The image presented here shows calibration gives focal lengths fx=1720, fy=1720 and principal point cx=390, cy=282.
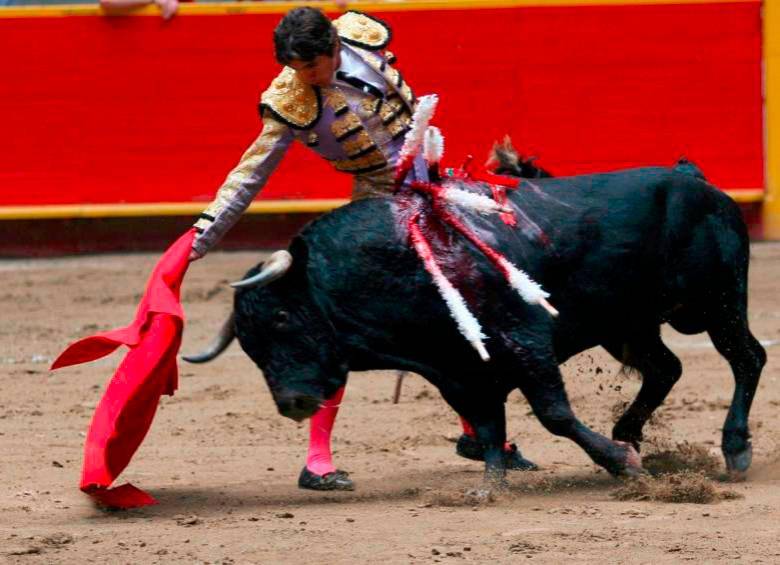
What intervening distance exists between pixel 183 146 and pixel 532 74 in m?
1.75

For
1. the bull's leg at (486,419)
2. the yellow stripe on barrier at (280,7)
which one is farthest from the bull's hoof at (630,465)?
the yellow stripe on barrier at (280,7)

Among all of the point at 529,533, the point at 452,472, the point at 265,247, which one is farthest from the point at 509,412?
the point at 265,247

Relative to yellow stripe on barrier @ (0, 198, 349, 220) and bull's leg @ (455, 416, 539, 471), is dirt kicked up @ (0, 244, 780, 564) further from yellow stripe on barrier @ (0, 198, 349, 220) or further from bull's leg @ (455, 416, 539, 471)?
yellow stripe on barrier @ (0, 198, 349, 220)

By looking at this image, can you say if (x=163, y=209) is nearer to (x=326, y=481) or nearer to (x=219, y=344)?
(x=326, y=481)

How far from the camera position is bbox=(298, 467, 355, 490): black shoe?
469cm

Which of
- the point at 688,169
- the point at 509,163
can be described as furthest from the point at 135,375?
the point at 688,169

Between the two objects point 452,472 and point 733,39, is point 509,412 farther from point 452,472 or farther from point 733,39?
point 733,39

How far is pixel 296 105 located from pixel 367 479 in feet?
3.60

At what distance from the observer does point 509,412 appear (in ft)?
19.1

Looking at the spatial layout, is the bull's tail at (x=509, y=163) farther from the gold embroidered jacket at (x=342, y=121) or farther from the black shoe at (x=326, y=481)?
the black shoe at (x=326, y=481)

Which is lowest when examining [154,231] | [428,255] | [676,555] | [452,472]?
[154,231]

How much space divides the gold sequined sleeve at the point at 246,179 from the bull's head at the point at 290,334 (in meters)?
0.25

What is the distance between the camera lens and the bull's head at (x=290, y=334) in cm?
437

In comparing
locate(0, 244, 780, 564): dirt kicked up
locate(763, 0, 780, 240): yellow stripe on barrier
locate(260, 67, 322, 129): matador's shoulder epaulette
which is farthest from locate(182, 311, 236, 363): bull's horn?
→ locate(763, 0, 780, 240): yellow stripe on barrier
